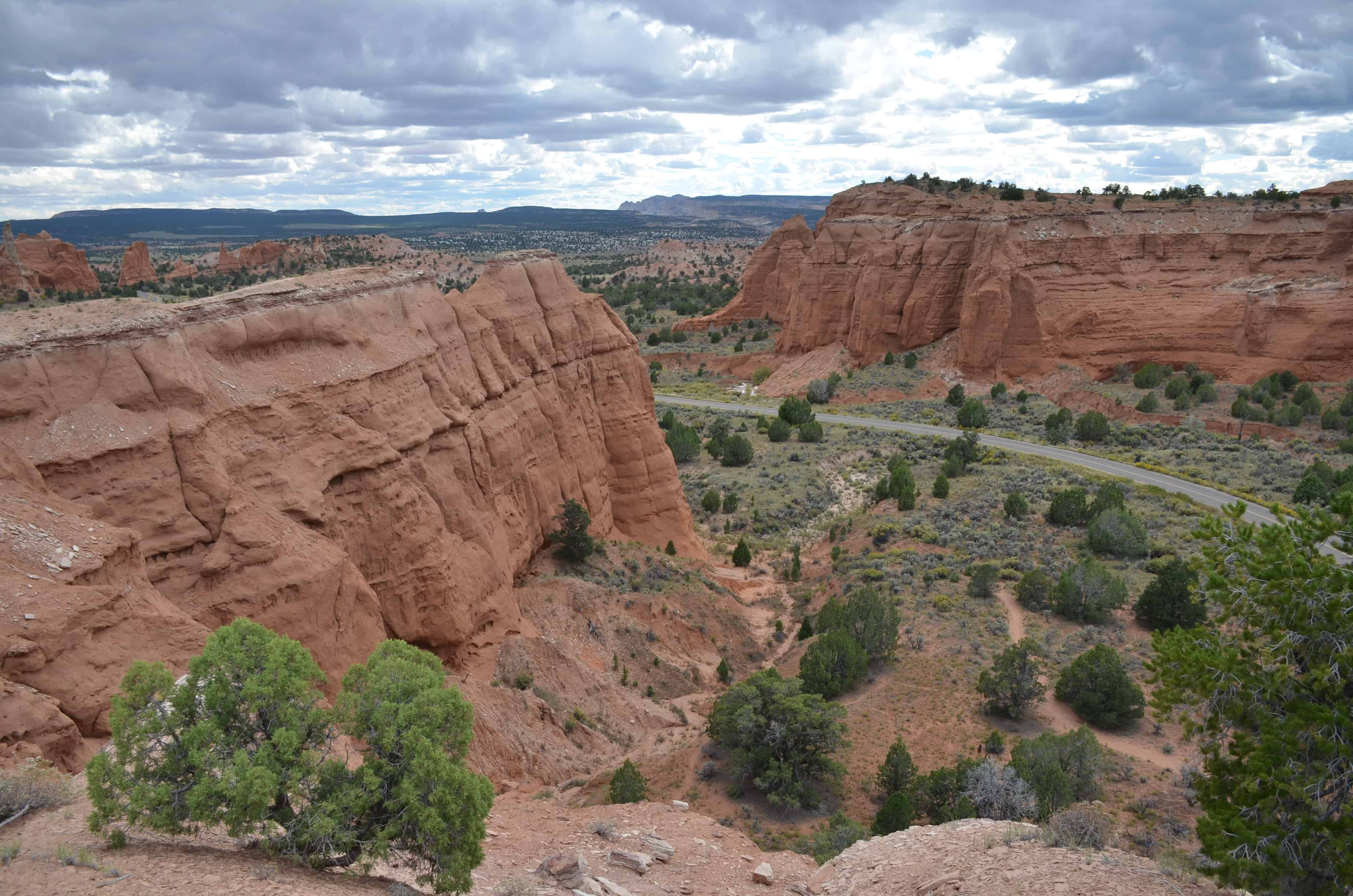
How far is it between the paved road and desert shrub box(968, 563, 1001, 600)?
936cm

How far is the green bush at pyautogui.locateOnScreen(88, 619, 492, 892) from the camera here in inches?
431

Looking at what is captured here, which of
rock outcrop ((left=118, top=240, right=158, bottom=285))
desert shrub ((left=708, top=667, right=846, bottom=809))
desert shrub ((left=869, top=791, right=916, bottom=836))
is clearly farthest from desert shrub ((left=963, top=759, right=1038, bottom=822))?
rock outcrop ((left=118, top=240, right=158, bottom=285))

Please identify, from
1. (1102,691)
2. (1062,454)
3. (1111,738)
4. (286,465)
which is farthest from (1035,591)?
(286,465)

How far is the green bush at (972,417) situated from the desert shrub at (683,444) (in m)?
19.4

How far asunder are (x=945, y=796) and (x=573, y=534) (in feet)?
51.1

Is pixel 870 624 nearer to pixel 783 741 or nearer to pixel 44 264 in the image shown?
pixel 783 741

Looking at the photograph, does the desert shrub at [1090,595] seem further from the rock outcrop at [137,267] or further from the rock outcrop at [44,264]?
the rock outcrop at [137,267]

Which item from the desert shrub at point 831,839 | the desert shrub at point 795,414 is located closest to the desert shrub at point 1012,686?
the desert shrub at point 831,839

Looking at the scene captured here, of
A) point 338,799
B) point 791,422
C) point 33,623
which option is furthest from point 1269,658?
point 791,422

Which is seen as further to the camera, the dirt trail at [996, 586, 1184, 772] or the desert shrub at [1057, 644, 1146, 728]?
the desert shrub at [1057, 644, 1146, 728]

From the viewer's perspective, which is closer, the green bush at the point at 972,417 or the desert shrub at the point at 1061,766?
the desert shrub at the point at 1061,766

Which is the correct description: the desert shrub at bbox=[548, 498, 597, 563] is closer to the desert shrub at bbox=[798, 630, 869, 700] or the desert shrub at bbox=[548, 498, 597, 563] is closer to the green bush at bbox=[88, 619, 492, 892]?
the desert shrub at bbox=[798, 630, 869, 700]

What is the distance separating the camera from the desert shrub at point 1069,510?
41.2 m

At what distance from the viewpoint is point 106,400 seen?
1686cm
